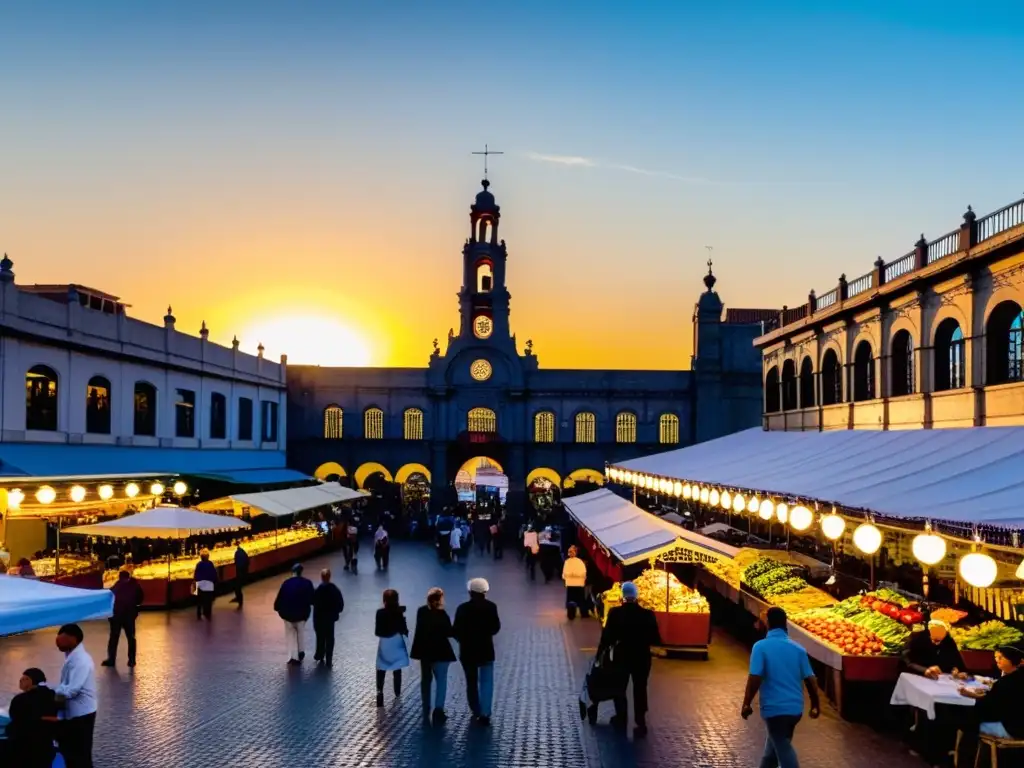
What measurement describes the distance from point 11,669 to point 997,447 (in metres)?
15.2

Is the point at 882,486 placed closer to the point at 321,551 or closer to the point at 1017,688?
the point at 1017,688

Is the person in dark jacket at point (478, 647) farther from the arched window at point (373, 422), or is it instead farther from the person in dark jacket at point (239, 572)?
the arched window at point (373, 422)

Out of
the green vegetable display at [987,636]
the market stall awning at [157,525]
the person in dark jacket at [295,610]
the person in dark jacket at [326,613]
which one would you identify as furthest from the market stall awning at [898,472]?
the market stall awning at [157,525]

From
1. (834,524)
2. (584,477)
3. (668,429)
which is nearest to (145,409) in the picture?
(834,524)

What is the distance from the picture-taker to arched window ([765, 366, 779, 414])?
119ft

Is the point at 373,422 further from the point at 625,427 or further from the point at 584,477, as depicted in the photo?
the point at 625,427

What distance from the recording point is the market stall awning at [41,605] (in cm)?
798

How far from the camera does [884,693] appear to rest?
12133 mm

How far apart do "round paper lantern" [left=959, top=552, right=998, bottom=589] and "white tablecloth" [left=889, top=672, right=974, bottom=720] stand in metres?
1.10

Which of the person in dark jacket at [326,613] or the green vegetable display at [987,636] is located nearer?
the green vegetable display at [987,636]

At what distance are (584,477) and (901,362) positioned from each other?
3422 cm

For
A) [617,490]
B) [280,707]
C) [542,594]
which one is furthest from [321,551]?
[280,707]

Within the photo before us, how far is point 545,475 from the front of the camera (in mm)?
56656

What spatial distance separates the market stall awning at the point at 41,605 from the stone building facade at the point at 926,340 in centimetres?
1505
